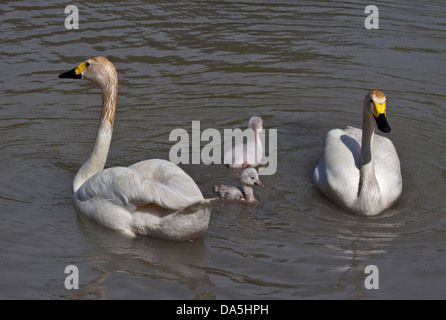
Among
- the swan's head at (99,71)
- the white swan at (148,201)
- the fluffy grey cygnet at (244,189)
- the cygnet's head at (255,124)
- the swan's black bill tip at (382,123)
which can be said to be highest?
the swan's head at (99,71)

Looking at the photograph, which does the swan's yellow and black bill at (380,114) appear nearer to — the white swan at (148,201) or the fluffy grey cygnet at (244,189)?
the fluffy grey cygnet at (244,189)

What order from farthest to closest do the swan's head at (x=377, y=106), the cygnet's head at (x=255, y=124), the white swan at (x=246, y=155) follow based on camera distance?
the cygnet's head at (x=255, y=124), the white swan at (x=246, y=155), the swan's head at (x=377, y=106)

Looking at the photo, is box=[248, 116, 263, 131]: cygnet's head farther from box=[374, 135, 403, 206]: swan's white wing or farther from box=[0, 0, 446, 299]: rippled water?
box=[374, 135, 403, 206]: swan's white wing

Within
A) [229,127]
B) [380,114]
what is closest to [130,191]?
[380,114]

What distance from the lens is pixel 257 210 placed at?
766cm

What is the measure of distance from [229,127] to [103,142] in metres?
2.25

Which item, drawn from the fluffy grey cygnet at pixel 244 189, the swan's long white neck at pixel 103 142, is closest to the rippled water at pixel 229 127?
the fluffy grey cygnet at pixel 244 189

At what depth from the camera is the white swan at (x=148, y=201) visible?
259 inches

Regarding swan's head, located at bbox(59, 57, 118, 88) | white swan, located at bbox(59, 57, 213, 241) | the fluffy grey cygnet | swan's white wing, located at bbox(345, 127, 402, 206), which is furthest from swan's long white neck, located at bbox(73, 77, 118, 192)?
swan's white wing, located at bbox(345, 127, 402, 206)

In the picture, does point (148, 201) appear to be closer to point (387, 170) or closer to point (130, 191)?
point (130, 191)

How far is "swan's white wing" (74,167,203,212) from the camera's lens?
652 cm

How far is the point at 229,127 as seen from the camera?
960cm

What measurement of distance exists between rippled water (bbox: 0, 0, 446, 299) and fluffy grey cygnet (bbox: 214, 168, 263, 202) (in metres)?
0.12

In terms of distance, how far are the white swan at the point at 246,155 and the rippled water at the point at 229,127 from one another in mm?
154
